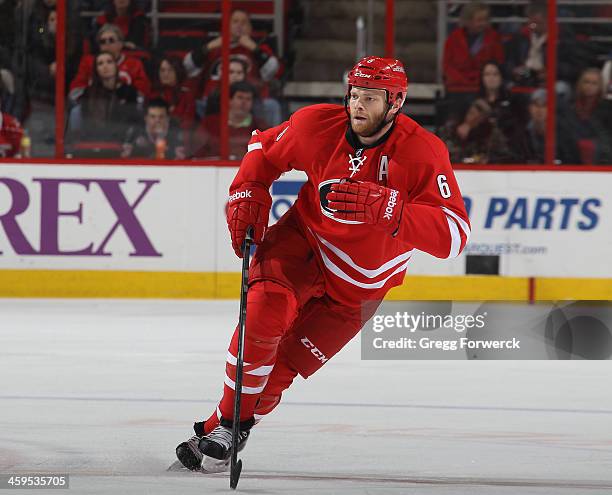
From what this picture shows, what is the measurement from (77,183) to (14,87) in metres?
0.72

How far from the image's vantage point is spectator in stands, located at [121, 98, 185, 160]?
8617 millimetres

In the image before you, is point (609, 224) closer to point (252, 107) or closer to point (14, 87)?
point (252, 107)

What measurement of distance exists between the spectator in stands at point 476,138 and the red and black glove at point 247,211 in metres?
4.67

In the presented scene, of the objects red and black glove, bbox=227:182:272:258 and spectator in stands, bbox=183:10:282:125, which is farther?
spectator in stands, bbox=183:10:282:125

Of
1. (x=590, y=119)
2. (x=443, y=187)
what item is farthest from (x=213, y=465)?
(x=590, y=119)

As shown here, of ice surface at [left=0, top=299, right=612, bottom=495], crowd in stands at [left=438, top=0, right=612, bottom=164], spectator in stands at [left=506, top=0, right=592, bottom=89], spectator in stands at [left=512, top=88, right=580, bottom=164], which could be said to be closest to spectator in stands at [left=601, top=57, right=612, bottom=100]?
crowd in stands at [left=438, top=0, right=612, bottom=164]

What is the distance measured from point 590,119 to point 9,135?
3.52 metres

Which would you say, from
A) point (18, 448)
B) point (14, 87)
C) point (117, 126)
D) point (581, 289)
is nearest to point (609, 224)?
point (581, 289)

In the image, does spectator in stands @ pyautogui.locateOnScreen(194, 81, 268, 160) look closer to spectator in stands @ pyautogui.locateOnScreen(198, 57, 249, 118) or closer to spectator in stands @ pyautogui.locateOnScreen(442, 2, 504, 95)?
spectator in stands @ pyautogui.locateOnScreen(198, 57, 249, 118)

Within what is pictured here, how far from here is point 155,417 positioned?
4738 mm

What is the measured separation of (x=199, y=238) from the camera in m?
8.49

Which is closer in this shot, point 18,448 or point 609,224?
point 18,448

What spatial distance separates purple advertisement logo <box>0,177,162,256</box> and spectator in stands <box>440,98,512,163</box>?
1.88 metres

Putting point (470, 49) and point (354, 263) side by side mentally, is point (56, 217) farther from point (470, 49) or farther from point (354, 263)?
point (354, 263)
